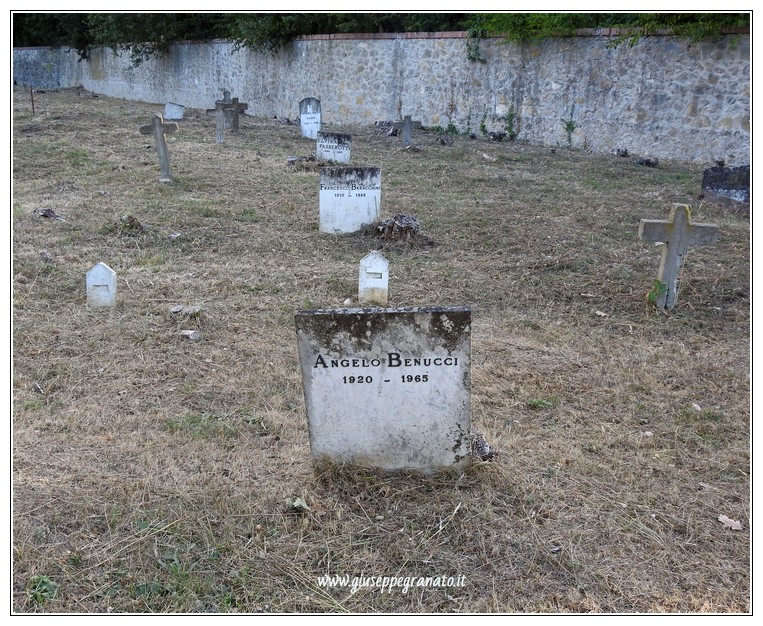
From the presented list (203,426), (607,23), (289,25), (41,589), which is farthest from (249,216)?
(289,25)

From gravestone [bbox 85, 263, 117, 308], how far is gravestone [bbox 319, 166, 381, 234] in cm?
339

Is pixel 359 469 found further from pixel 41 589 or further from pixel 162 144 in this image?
pixel 162 144

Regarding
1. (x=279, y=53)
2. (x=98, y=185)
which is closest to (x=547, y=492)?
(x=98, y=185)

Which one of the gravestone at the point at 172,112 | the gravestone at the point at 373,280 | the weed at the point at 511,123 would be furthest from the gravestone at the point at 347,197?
the gravestone at the point at 172,112

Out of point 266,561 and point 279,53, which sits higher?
point 279,53

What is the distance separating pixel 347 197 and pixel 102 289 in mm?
3660

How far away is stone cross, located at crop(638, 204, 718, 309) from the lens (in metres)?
6.73

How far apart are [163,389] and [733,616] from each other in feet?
11.8

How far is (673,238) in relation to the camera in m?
6.81

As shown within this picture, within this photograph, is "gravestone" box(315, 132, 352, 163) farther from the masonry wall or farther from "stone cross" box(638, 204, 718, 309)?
"stone cross" box(638, 204, 718, 309)

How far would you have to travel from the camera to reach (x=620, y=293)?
7289 mm

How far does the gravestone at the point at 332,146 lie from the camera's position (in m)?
14.0

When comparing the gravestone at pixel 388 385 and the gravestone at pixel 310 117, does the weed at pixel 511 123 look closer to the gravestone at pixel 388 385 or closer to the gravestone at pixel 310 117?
the gravestone at pixel 310 117

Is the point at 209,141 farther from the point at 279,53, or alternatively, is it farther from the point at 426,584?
the point at 426,584
